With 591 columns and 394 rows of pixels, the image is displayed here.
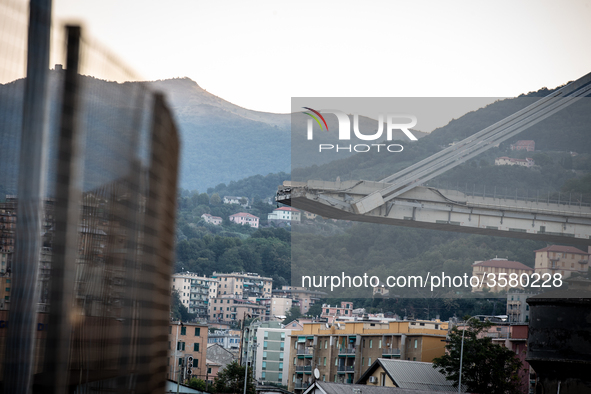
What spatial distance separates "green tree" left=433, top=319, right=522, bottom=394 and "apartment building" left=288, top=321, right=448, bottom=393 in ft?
37.0

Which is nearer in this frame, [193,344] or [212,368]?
[193,344]

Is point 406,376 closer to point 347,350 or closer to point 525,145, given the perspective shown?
point 347,350

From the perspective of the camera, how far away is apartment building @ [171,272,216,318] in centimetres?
11644

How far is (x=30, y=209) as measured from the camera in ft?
5.39

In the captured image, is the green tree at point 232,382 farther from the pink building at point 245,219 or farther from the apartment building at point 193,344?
the pink building at point 245,219

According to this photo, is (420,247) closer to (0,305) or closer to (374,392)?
(374,392)

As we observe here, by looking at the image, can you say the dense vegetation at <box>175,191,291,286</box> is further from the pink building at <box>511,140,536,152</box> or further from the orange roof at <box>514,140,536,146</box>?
the orange roof at <box>514,140,536,146</box>

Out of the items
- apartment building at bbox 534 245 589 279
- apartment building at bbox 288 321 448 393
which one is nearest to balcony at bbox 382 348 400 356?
apartment building at bbox 288 321 448 393

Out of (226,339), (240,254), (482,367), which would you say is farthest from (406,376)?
(240,254)

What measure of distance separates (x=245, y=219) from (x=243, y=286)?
1793 inches

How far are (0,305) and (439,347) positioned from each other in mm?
47125

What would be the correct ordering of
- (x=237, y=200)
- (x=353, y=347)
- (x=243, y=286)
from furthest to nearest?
(x=237, y=200)
(x=243, y=286)
(x=353, y=347)

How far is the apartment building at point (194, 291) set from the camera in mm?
116438

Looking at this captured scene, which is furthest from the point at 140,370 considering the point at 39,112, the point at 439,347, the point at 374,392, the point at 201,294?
the point at 201,294
